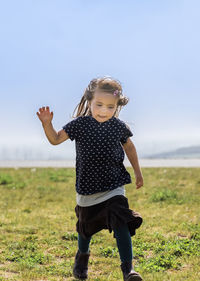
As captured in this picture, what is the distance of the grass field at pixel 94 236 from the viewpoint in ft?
17.1

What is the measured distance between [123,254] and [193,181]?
9.11 meters

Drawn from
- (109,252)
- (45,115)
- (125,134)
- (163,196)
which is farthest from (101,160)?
(163,196)

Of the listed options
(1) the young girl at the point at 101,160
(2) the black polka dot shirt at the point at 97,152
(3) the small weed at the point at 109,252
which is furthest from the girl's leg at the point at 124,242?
(3) the small weed at the point at 109,252

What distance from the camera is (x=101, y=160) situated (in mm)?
4523

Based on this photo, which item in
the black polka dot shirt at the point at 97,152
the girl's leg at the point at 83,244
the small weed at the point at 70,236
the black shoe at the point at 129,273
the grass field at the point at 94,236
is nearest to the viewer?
the black shoe at the point at 129,273

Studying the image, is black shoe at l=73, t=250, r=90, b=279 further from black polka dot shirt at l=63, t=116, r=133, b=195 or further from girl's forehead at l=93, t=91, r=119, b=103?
girl's forehead at l=93, t=91, r=119, b=103

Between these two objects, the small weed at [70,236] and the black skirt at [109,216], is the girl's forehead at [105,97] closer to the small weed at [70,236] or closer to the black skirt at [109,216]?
the black skirt at [109,216]

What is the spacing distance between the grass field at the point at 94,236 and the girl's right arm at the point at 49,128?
167cm

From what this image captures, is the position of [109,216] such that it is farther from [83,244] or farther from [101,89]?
[101,89]

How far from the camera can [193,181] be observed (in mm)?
13055

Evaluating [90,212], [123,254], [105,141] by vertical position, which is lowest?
[123,254]

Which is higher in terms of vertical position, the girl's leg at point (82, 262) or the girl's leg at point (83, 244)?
the girl's leg at point (83, 244)

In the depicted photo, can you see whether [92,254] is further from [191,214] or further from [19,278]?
[191,214]

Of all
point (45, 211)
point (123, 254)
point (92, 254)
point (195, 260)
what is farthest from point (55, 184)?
point (123, 254)
